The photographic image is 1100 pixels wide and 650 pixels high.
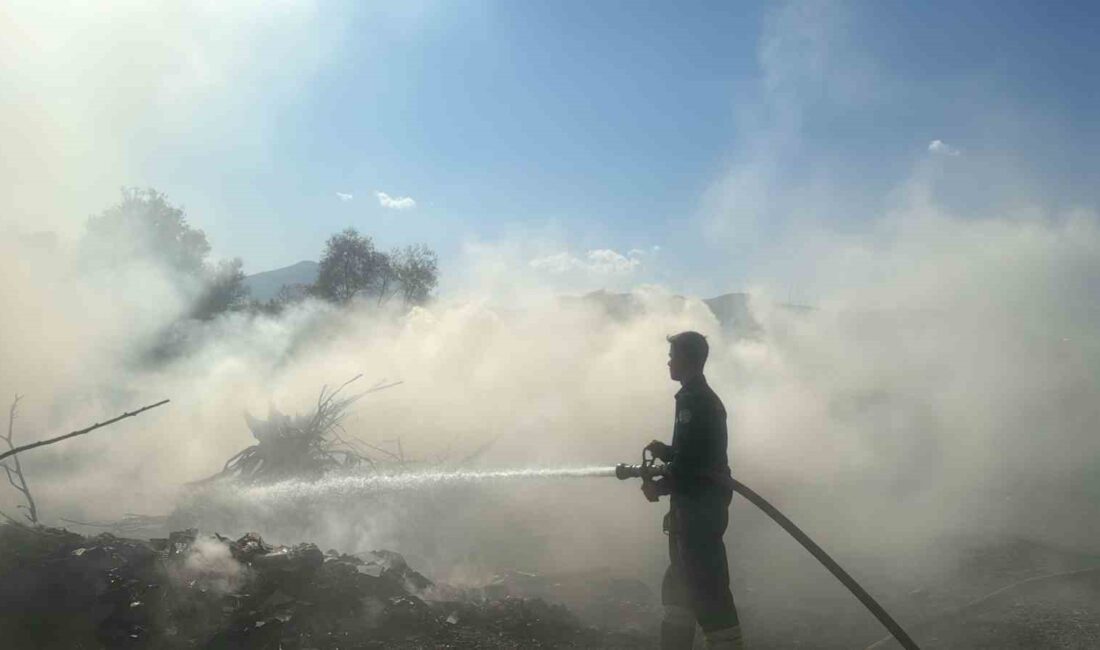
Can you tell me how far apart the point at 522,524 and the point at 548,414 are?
142 inches

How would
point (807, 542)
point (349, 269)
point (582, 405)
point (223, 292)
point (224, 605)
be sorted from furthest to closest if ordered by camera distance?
point (349, 269), point (223, 292), point (582, 405), point (224, 605), point (807, 542)

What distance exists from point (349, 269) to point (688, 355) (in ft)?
121

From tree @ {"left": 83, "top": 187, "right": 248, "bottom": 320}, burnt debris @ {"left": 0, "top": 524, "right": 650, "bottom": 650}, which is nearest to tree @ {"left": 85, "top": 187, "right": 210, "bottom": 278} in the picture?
tree @ {"left": 83, "top": 187, "right": 248, "bottom": 320}

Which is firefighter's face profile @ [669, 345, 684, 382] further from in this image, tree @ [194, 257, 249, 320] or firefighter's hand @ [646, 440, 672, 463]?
tree @ [194, 257, 249, 320]

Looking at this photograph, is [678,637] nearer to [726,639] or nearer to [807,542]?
[726,639]

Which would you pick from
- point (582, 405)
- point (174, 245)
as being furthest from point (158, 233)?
point (582, 405)

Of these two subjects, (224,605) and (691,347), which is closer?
(691,347)

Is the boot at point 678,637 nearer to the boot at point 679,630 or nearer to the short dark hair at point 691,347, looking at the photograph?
the boot at point 679,630

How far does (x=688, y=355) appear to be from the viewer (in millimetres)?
4172

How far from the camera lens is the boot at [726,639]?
12.2ft

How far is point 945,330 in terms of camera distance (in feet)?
49.8

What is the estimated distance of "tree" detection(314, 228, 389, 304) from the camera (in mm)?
38375

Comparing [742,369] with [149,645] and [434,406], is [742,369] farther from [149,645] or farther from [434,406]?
[149,645]

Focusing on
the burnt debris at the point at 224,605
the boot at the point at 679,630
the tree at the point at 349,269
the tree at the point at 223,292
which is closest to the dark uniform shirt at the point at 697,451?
the boot at the point at 679,630
